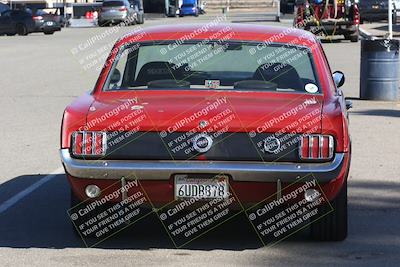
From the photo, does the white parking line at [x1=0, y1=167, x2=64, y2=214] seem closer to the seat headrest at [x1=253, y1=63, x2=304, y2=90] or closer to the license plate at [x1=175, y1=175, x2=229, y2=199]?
the license plate at [x1=175, y1=175, x2=229, y2=199]

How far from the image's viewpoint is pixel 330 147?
21.5ft

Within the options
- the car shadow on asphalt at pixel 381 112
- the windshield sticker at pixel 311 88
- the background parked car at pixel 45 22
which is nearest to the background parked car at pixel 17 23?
the background parked car at pixel 45 22

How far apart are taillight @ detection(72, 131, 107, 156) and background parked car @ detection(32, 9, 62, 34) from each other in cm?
4715

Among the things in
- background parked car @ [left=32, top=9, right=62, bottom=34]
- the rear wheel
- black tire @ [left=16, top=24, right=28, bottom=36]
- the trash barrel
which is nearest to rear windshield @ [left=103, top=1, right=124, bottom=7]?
background parked car @ [left=32, top=9, right=62, bottom=34]

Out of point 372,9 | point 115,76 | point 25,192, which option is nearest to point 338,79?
point 115,76

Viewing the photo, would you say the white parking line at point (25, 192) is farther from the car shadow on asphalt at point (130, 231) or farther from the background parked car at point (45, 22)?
the background parked car at point (45, 22)

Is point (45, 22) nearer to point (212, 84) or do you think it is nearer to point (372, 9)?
point (372, 9)

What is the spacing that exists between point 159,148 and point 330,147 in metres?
1.14

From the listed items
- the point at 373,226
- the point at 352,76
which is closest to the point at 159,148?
the point at 373,226

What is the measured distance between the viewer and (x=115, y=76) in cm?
786

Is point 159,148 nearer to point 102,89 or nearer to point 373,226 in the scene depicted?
point 102,89

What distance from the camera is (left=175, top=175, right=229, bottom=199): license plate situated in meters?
6.52

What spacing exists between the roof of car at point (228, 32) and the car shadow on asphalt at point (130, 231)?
4.80ft

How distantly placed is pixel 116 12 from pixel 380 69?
47.3 meters
